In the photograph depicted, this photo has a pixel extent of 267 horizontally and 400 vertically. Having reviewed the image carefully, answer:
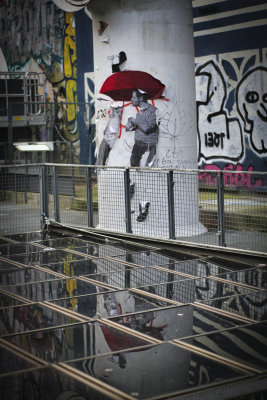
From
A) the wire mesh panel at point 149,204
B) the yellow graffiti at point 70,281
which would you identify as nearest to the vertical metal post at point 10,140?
the wire mesh panel at point 149,204

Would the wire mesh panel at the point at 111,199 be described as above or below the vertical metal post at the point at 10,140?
below

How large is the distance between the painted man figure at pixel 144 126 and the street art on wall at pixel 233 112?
4.28 meters

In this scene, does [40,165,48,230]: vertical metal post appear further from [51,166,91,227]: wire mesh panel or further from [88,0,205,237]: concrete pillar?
[88,0,205,237]: concrete pillar

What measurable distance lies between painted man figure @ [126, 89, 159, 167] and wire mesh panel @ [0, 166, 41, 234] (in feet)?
7.97

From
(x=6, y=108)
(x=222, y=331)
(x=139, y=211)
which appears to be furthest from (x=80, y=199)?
(x=222, y=331)

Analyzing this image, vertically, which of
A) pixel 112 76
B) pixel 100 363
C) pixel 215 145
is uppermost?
pixel 112 76

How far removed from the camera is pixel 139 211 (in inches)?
528

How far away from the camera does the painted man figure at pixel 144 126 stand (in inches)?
533

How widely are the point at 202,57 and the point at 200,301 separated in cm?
1231

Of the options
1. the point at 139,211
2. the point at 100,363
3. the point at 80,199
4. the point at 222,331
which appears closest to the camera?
the point at 100,363

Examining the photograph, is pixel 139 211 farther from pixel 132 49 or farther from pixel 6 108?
pixel 6 108

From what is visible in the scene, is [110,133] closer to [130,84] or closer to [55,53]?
[130,84]

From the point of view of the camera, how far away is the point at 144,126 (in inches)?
534

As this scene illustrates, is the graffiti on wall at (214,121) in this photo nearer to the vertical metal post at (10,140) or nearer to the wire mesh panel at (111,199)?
the vertical metal post at (10,140)
